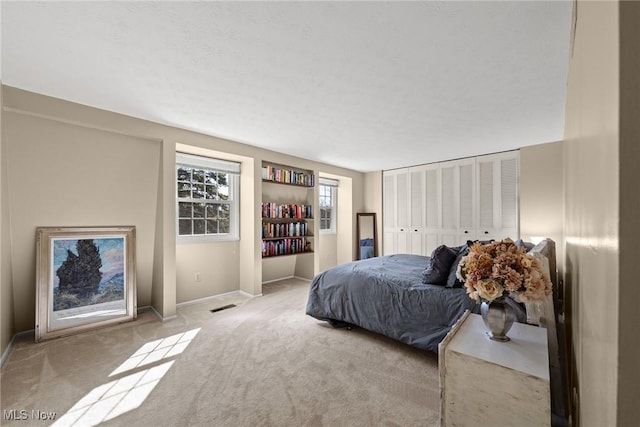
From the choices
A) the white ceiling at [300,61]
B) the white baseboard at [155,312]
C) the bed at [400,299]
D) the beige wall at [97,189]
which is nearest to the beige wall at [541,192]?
the white ceiling at [300,61]

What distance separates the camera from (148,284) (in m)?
3.50

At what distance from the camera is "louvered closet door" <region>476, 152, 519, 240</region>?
4417 millimetres

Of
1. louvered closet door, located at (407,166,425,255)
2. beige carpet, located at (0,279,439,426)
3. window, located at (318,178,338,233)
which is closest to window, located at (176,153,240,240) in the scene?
beige carpet, located at (0,279,439,426)

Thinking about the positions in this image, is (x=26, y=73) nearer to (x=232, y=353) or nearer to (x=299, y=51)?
(x=299, y=51)

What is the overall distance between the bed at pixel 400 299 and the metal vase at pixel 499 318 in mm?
594

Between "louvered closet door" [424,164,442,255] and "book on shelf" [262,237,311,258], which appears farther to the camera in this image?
"louvered closet door" [424,164,442,255]

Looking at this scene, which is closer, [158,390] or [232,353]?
[158,390]

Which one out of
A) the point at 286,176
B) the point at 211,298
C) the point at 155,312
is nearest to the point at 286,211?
the point at 286,176

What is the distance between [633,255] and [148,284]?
420cm

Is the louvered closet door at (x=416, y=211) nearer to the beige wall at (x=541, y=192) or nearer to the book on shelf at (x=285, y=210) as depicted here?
the beige wall at (x=541, y=192)

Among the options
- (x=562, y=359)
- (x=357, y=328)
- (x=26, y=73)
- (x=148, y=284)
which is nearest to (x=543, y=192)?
(x=562, y=359)

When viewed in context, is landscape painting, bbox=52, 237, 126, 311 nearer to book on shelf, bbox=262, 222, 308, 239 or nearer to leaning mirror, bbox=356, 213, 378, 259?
book on shelf, bbox=262, 222, 308, 239

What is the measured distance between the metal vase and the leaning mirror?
472cm

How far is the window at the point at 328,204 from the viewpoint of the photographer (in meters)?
6.10
